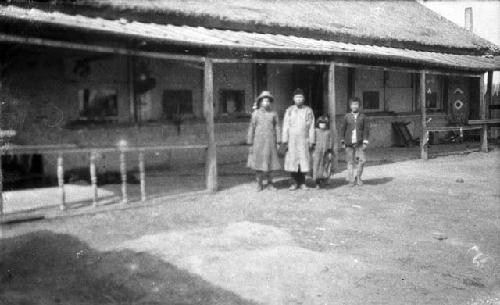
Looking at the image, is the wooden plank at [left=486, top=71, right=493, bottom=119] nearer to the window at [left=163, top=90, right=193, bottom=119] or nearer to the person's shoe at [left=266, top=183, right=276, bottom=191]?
the window at [left=163, top=90, right=193, bottom=119]

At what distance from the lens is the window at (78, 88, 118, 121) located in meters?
10.4

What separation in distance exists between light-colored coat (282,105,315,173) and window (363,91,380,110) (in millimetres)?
7902

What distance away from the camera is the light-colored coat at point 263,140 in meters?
8.66

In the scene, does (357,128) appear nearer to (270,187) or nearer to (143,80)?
(270,187)

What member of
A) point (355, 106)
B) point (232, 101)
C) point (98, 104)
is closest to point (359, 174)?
point (355, 106)

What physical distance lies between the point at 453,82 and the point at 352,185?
11914 mm

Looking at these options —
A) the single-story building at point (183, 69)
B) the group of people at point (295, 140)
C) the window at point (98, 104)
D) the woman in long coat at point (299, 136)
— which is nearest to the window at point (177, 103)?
the single-story building at point (183, 69)

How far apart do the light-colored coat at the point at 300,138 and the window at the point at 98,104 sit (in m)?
4.32

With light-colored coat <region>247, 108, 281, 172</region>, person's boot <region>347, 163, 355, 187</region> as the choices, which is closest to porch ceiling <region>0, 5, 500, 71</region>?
light-colored coat <region>247, 108, 281, 172</region>

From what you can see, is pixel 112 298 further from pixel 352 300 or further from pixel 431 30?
pixel 431 30

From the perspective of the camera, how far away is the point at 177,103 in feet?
39.0

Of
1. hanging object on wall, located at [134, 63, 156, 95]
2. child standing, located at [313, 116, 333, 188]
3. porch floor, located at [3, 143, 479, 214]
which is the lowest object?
porch floor, located at [3, 143, 479, 214]

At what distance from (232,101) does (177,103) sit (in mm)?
1667

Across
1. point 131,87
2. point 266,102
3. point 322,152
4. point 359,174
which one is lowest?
point 359,174
